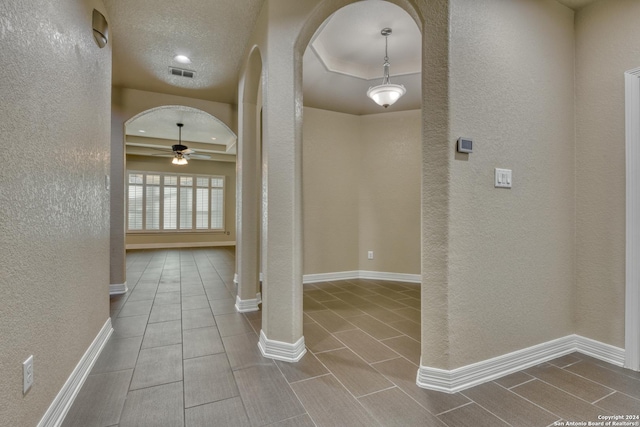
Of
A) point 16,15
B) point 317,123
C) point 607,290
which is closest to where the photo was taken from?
point 16,15

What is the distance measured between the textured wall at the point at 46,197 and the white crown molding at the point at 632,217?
139 inches

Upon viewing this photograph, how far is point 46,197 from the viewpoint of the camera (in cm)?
152

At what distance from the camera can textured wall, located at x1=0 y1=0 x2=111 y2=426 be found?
1.19 meters

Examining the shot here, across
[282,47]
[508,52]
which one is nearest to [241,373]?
[282,47]

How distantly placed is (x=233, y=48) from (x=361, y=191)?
286 cm

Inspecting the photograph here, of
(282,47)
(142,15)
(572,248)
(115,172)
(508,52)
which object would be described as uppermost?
(142,15)

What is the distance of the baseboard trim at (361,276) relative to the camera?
4805mm

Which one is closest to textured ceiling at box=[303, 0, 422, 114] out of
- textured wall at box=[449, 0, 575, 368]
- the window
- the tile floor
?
textured wall at box=[449, 0, 575, 368]

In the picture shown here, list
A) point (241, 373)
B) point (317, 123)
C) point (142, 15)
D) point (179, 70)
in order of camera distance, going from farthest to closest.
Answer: point (317, 123)
point (179, 70)
point (142, 15)
point (241, 373)

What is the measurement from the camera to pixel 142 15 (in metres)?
2.76

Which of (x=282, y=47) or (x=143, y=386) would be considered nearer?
(x=143, y=386)

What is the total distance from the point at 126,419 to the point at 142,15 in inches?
126

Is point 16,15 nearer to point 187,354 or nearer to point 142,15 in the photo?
point 142,15

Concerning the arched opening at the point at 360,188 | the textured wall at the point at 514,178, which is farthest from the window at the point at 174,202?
the textured wall at the point at 514,178
